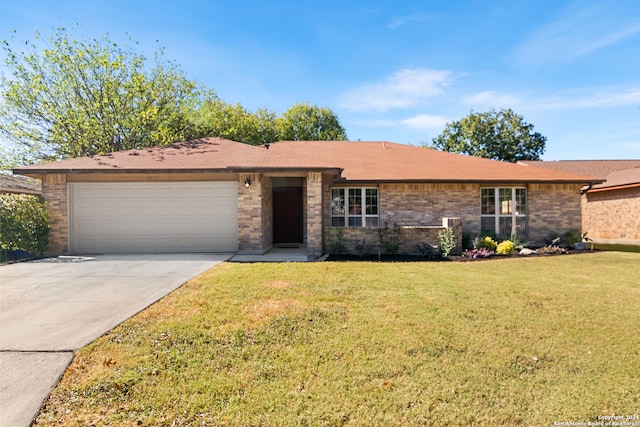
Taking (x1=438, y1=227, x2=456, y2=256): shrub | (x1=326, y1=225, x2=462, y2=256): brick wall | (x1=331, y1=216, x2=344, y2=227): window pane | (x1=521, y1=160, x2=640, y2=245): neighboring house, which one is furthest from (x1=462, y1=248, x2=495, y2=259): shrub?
(x1=521, y1=160, x2=640, y2=245): neighboring house

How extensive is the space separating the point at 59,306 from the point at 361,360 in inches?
193

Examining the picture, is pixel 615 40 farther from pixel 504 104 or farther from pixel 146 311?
pixel 504 104

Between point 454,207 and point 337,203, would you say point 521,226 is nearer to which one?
point 454,207

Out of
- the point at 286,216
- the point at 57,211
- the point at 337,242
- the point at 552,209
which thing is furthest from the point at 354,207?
the point at 57,211

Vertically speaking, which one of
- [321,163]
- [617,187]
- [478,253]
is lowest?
[478,253]

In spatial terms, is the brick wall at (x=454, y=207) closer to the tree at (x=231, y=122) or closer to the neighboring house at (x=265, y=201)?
the neighboring house at (x=265, y=201)

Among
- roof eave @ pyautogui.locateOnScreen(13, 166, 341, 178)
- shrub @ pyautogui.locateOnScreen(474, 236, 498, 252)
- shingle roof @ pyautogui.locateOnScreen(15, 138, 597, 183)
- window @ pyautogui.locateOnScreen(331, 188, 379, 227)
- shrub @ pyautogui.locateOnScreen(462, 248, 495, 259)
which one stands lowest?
shrub @ pyautogui.locateOnScreen(462, 248, 495, 259)

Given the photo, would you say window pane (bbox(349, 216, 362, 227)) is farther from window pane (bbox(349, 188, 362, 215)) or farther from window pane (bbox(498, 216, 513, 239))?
window pane (bbox(498, 216, 513, 239))

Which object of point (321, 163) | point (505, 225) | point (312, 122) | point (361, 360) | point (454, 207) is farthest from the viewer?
point (312, 122)

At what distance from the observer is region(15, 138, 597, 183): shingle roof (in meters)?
10.2

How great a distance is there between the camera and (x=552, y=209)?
12.7 metres

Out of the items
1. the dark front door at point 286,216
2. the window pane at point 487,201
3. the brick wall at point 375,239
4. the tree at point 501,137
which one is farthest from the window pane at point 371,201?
the tree at point 501,137

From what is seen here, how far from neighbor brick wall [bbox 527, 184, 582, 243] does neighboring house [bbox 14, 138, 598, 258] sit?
0.13 feet

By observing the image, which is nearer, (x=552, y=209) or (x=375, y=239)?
(x=375, y=239)
